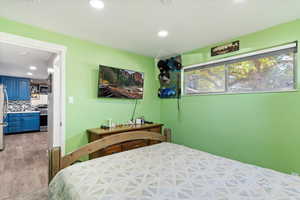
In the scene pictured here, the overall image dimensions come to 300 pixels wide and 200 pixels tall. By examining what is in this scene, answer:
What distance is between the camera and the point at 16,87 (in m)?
6.00

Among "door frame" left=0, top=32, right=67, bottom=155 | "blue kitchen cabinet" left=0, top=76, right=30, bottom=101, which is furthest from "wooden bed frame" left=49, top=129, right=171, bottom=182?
"blue kitchen cabinet" left=0, top=76, right=30, bottom=101

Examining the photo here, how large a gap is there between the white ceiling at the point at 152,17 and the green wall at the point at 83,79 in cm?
14

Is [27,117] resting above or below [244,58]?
below

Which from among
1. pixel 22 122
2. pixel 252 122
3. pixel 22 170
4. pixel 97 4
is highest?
pixel 97 4

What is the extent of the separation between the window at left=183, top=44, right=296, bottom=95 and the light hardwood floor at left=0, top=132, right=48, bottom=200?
3177 mm

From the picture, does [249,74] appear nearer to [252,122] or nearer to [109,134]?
[252,122]

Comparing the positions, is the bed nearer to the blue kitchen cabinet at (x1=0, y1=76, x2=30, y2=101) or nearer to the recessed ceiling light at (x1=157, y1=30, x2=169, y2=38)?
the recessed ceiling light at (x1=157, y1=30, x2=169, y2=38)

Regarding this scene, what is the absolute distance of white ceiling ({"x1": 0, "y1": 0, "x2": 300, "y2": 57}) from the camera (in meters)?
1.69

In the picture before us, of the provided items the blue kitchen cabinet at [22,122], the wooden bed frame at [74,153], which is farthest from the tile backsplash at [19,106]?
the wooden bed frame at [74,153]

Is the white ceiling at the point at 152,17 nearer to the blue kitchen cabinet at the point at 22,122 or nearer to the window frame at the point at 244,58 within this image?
the window frame at the point at 244,58

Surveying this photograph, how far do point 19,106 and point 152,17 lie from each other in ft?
23.1

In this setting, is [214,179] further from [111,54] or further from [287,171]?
[111,54]

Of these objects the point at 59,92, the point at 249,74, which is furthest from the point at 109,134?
the point at 249,74

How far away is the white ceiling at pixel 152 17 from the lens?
1694mm
